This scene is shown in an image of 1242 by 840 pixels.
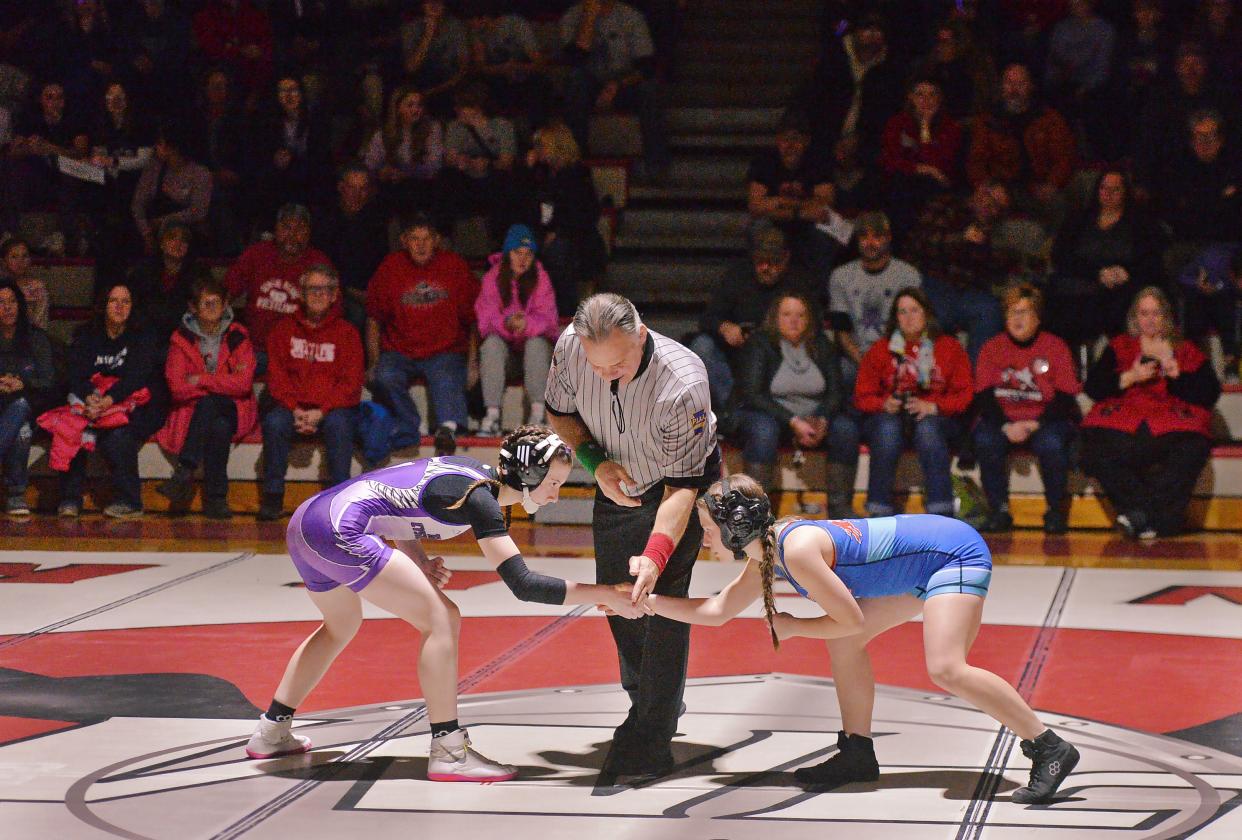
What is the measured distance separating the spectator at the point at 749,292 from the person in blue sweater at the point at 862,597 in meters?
5.08

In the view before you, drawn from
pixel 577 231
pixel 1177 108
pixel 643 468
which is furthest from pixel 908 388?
pixel 643 468

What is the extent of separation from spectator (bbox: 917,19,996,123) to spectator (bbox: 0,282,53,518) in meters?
5.83

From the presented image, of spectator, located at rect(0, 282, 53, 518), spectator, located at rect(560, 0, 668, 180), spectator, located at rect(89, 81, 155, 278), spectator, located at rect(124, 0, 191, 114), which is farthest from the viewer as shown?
spectator, located at rect(124, 0, 191, 114)

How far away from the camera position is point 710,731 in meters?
4.81

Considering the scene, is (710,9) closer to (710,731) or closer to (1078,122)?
(1078,122)

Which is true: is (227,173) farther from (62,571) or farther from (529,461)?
(529,461)

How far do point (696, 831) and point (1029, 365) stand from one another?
18.7 ft

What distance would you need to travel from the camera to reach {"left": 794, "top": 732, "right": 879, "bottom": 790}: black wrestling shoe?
14.0 ft

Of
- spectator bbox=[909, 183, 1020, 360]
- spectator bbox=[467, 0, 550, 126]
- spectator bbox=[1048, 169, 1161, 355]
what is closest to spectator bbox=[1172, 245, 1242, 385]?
spectator bbox=[1048, 169, 1161, 355]

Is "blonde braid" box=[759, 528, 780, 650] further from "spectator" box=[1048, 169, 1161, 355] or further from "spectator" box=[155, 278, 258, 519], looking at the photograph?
"spectator" box=[1048, 169, 1161, 355]

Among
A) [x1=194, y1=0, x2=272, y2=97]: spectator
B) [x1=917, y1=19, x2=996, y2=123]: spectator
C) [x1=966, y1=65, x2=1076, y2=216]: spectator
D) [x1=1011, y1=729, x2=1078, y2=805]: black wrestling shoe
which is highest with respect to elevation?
[x1=194, y1=0, x2=272, y2=97]: spectator

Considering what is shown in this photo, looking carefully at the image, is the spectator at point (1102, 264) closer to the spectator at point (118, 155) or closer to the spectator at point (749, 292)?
the spectator at point (749, 292)

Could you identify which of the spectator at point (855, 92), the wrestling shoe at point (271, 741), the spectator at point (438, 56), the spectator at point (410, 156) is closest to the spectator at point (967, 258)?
the spectator at point (855, 92)

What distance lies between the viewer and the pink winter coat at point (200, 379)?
947 cm
